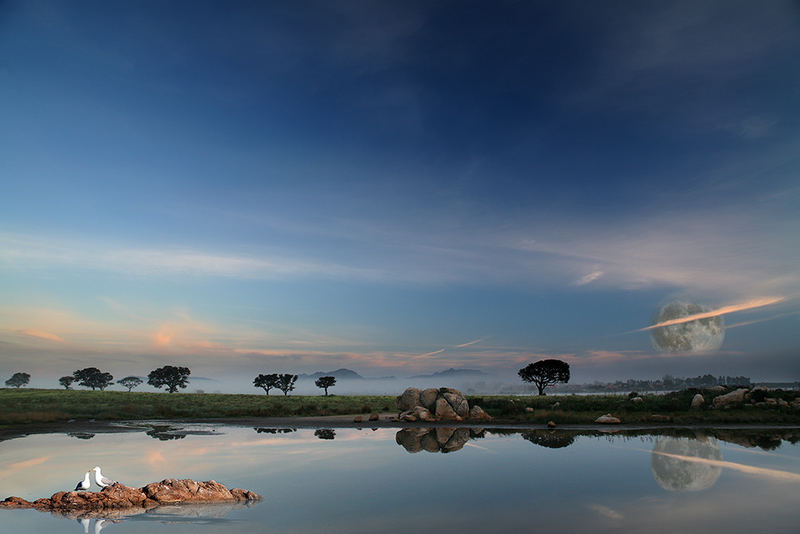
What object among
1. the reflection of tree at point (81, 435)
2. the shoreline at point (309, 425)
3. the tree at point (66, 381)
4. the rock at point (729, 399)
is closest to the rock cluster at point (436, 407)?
the shoreline at point (309, 425)

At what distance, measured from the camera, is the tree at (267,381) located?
127 m

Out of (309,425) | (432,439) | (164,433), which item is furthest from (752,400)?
(164,433)

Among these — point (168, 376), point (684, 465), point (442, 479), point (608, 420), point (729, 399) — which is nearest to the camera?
point (442, 479)

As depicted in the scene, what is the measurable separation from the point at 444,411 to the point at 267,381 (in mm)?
93378

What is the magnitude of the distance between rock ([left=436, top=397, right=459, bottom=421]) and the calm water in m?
11.5

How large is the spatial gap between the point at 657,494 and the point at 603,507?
9.63 ft

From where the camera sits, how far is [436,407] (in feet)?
146

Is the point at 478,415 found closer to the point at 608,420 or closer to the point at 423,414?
the point at 423,414

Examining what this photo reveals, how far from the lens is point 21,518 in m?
13.4

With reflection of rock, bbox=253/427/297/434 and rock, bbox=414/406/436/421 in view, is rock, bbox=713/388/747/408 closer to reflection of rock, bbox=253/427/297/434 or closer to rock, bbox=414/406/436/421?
rock, bbox=414/406/436/421

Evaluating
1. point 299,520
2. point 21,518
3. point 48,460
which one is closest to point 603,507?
point 299,520

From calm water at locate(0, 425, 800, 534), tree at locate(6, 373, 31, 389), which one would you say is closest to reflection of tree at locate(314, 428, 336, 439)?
calm water at locate(0, 425, 800, 534)

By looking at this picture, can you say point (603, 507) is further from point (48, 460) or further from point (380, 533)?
point (48, 460)

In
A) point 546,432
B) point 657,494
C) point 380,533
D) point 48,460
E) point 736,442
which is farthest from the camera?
point 546,432
